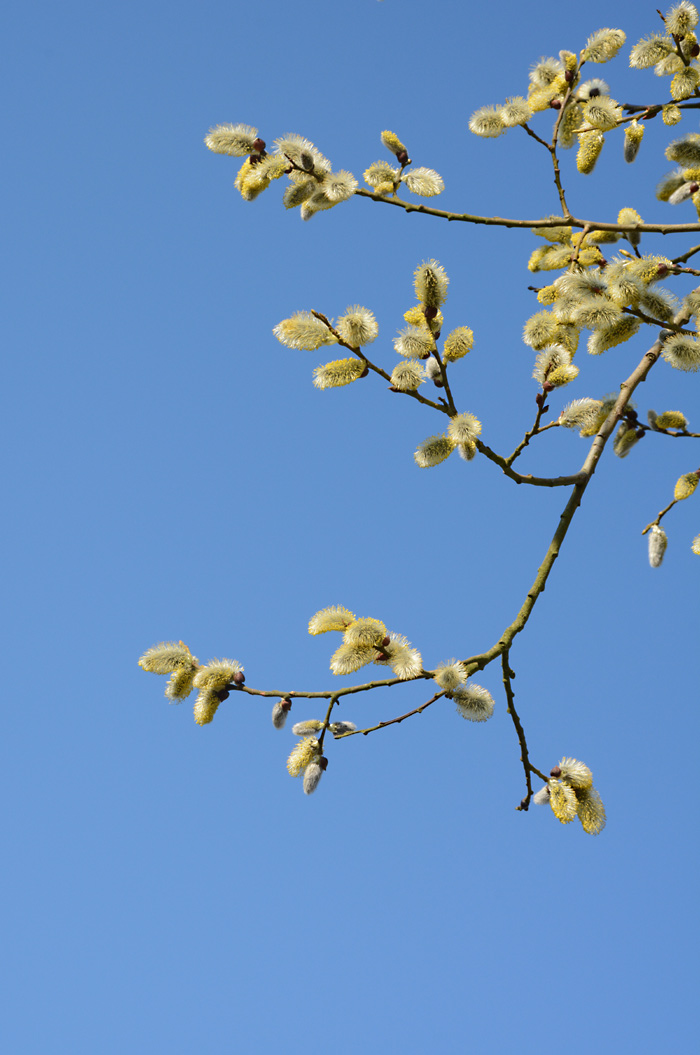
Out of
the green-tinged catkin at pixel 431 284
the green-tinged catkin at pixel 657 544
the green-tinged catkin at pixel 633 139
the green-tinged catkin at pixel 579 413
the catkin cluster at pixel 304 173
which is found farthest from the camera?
the green-tinged catkin at pixel 633 139

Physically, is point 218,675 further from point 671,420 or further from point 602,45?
point 602,45

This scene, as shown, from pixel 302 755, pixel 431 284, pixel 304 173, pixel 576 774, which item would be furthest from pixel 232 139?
pixel 576 774

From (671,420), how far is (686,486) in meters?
0.25

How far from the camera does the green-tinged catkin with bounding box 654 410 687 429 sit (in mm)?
3373

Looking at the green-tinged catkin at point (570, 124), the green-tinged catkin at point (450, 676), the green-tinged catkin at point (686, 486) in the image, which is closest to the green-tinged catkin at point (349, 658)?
the green-tinged catkin at point (450, 676)

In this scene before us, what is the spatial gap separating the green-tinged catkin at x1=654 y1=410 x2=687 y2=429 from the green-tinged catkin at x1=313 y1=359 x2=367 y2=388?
1.26m

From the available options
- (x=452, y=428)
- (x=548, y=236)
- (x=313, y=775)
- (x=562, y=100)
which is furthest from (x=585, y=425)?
(x=313, y=775)

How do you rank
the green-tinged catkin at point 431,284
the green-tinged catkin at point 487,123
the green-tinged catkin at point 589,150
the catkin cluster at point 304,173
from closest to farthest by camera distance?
the green-tinged catkin at point 431,284 → the catkin cluster at point 304,173 → the green-tinged catkin at point 487,123 → the green-tinged catkin at point 589,150

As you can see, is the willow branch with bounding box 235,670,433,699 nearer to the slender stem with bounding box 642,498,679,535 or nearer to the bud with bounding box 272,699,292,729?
the bud with bounding box 272,699,292,729

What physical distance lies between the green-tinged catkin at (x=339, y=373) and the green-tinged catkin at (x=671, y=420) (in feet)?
4.12

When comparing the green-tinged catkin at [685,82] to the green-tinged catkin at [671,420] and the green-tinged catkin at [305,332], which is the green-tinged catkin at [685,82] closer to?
the green-tinged catkin at [671,420]

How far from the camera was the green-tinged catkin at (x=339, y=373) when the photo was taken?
278 centimetres

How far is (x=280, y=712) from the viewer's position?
3.00 m

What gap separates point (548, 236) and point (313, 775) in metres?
2.35
